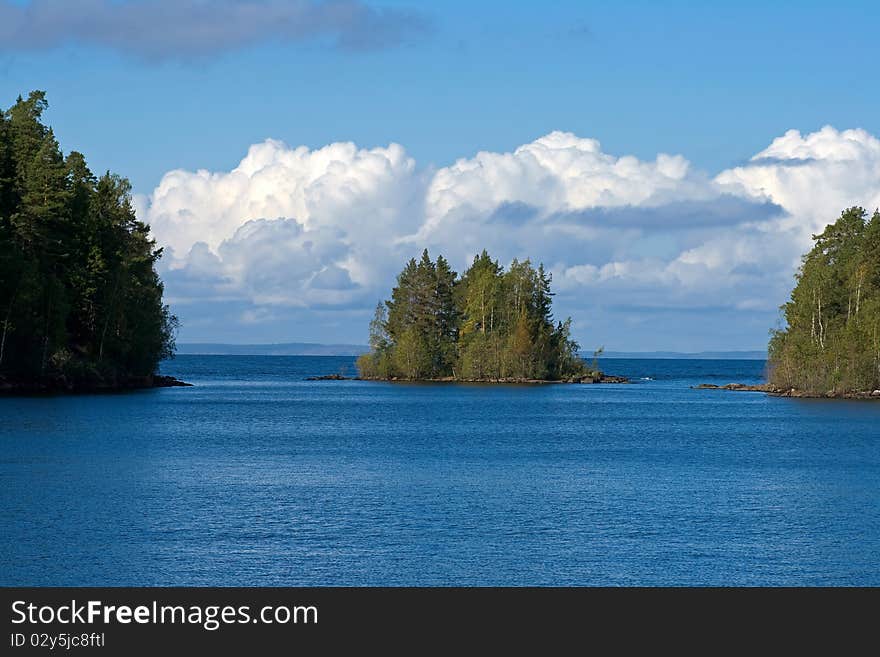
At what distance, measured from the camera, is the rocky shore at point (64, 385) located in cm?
9125

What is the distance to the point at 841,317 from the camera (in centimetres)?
10206

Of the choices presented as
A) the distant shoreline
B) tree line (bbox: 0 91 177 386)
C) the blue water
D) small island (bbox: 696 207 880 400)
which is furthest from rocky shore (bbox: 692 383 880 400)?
tree line (bbox: 0 91 177 386)

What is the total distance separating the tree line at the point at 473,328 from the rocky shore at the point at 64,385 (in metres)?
42.6

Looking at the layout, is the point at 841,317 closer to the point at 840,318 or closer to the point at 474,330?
the point at 840,318

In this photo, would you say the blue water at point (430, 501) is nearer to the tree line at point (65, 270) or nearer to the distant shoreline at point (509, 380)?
the tree line at point (65, 270)

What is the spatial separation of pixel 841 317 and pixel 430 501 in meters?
74.2

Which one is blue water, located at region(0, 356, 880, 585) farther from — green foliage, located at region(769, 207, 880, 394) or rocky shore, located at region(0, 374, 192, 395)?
green foliage, located at region(769, 207, 880, 394)

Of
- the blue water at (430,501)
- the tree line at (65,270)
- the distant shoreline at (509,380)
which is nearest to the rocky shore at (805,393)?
the distant shoreline at (509,380)

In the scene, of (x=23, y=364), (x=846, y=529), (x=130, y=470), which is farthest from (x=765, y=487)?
(x=23, y=364)

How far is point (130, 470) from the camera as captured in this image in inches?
1779

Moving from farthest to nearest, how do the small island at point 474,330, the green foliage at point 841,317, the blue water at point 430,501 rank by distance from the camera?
the small island at point 474,330, the green foliage at point 841,317, the blue water at point 430,501
